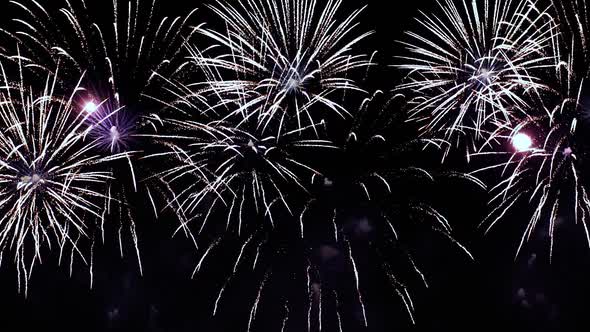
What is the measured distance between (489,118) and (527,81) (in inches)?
48.3

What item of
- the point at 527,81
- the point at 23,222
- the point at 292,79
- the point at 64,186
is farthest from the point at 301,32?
the point at 23,222

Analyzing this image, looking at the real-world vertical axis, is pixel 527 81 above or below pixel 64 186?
above

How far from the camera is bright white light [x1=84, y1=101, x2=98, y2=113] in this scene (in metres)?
9.99

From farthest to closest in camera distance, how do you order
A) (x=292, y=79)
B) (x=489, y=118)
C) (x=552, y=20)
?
1. (x=489, y=118)
2. (x=292, y=79)
3. (x=552, y=20)

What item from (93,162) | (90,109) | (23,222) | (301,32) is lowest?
(23,222)

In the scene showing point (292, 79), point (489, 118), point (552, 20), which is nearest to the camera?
point (552, 20)

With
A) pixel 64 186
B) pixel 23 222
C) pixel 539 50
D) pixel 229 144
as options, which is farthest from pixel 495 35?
pixel 23 222

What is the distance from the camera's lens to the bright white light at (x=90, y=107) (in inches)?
393

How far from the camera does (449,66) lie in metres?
9.95

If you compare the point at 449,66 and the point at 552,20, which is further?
the point at 449,66

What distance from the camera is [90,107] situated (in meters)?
10.0

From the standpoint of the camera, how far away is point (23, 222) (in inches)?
400

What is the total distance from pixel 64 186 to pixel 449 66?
6.91m

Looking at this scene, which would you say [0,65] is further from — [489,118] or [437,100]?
[489,118]
